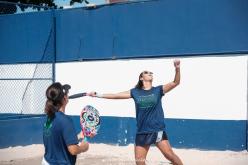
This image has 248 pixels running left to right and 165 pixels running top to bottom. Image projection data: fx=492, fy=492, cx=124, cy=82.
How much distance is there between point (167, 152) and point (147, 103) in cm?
80

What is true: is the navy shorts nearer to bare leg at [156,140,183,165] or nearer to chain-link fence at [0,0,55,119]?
bare leg at [156,140,183,165]

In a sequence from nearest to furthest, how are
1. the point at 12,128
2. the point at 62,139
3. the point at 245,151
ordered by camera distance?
the point at 62,139 < the point at 245,151 < the point at 12,128

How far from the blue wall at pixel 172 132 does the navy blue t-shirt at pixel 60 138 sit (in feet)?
24.5

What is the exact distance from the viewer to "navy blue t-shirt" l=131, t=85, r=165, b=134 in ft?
24.6

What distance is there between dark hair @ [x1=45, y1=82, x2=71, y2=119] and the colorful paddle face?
1.34ft

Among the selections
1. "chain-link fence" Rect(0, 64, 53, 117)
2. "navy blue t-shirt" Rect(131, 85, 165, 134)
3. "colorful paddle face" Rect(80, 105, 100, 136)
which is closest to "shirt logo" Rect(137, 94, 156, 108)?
"navy blue t-shirt" Rect(131, 85, 165, 134)

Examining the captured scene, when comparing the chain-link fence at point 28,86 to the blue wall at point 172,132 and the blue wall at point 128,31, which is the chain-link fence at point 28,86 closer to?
the blue wall at point 128,31

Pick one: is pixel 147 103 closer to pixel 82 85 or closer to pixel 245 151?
pixel 245 151

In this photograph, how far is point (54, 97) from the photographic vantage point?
446cm

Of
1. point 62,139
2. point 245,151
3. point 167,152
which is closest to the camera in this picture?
point 62,139

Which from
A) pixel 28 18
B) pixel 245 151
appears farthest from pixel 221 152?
pixel 28 18

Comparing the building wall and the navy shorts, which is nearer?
the navy shorts

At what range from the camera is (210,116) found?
38.3 ft

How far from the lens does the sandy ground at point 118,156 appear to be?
10.6 metres
